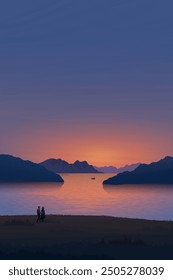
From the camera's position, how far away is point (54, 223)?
1629 inches

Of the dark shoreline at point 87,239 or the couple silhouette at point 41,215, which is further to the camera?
the couple silhouette at point 41,215

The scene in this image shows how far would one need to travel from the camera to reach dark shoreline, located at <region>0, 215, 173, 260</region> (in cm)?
2591

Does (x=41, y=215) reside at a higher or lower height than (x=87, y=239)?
higher

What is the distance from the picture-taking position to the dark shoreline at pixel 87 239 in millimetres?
25906

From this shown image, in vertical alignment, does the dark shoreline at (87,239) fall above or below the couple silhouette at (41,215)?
below

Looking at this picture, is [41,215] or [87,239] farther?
[41,215]

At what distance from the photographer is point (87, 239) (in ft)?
102

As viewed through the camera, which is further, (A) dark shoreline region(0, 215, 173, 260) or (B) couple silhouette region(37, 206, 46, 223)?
(B) couple silhouette region(37, 206, 46, 223)

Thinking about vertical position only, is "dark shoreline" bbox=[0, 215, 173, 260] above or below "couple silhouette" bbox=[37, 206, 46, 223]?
below
